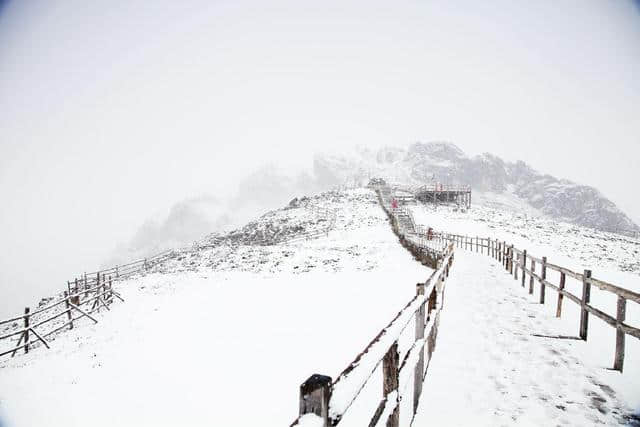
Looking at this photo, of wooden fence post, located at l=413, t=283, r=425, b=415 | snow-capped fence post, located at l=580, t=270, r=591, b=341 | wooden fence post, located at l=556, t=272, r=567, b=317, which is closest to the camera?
wooden fence post, located at l=413, t=283, r=425, b=415

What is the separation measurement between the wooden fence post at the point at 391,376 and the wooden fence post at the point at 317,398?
1.18 m

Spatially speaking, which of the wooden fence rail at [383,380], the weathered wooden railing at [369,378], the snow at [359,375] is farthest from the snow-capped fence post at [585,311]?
the snow at [359,375]

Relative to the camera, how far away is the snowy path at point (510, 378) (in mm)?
3822

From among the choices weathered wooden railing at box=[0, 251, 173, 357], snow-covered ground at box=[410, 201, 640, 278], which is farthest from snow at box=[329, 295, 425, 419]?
snow-covered ground at box=[410, 201, 640, 278]

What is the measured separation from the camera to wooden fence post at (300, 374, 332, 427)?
156 cm

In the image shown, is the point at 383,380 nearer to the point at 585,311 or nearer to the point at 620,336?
the point at 620,336

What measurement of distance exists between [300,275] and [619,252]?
31.9 m

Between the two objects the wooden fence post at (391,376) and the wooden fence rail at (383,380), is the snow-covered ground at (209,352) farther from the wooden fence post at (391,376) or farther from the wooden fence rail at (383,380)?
the wooden fence post at (391,376)

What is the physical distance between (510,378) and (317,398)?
14.5 feet

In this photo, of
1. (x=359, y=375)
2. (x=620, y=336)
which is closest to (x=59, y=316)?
(x=359, y=375)

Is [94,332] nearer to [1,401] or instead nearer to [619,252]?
[1,401]

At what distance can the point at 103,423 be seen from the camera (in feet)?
19.8

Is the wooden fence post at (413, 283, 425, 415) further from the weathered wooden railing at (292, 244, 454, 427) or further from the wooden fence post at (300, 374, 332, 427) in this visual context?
the wooden fence post at (300, 374, 332, 427)

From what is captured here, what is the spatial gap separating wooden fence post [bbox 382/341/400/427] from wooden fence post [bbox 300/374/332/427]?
46.4 inches
